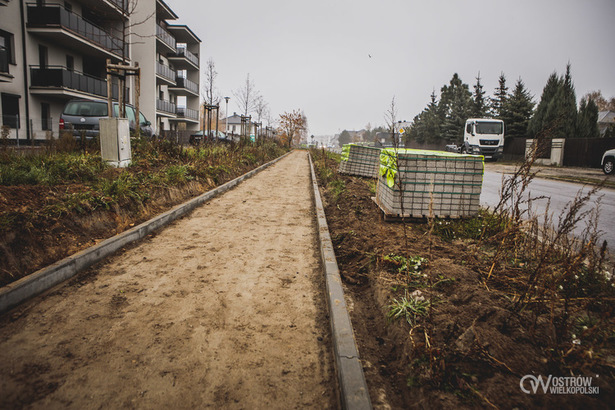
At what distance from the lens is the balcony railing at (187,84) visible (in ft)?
119

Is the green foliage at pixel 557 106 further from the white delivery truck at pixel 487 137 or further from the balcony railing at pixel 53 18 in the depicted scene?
the balcony railing at pixel 53 18

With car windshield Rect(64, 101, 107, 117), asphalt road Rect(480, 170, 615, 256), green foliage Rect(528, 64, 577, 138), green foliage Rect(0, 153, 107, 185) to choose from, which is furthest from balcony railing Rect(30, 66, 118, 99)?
green foliage Rect(528, 64, 577, 138)

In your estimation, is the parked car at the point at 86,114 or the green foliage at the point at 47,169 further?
the parked car at the point at 86,114

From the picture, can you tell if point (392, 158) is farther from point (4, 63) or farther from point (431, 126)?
point (431, 126)

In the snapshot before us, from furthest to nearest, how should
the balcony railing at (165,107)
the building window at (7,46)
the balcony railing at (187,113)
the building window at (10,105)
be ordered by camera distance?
the balcony railing at (187,113), the balcony railing at (165,107), the building window at (10,105), the building window at (7,46)

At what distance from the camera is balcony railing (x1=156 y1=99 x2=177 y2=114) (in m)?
31.2

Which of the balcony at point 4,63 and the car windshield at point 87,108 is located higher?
the balcony at point 4,63

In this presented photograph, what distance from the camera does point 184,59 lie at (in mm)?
36250

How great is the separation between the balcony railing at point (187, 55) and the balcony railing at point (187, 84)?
2.32 meters

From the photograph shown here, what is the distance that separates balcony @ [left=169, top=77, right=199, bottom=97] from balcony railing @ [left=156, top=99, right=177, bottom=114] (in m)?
2.64

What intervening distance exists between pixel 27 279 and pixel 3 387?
1.36 metres

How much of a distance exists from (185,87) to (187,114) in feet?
10.7

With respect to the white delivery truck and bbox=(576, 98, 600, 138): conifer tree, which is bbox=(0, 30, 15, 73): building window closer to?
the white delivery truck

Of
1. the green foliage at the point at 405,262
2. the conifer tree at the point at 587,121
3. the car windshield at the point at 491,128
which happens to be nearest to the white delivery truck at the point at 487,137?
the car windshield at the point at 491,128
